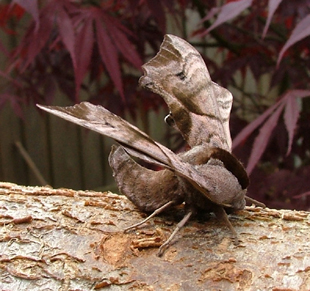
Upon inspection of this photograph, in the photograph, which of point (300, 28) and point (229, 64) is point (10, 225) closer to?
point (300, 28)

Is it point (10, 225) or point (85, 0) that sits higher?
point (85, 0)

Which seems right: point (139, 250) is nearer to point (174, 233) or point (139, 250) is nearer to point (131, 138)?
point (174, 233)

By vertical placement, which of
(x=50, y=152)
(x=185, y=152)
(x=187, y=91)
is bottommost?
(x=50, y=152)

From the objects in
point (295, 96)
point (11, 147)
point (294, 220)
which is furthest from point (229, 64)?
point (11, 147)

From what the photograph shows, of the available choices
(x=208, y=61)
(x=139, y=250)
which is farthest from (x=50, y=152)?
(x=139, y=250)

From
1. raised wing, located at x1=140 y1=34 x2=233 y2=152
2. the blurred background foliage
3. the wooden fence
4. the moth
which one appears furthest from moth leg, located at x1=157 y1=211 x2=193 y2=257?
the wooden fence

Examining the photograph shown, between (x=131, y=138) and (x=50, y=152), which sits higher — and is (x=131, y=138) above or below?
above

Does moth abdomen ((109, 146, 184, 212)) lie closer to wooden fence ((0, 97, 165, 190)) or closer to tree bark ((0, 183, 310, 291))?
tree bark ((0, 183, 310, 291))
